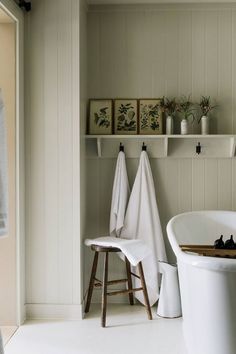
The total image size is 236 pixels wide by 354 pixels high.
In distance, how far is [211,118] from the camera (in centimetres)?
413

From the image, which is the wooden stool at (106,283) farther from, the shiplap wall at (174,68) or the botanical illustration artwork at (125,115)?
the botanical illustration artwork at (125,115)

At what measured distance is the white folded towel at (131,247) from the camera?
3535 millimetres

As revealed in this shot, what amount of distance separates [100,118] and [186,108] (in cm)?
76

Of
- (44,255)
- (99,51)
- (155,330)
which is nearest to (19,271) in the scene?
(44,255)

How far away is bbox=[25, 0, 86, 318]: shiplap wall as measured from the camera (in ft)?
12.0

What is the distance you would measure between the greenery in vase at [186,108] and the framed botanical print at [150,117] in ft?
0.63

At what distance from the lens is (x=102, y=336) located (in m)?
3.35

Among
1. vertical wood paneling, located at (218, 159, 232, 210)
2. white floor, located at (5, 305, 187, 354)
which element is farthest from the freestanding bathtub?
vertical wood paneling, located at (218, 159, 232, 210)

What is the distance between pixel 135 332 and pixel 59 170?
4.50 feet

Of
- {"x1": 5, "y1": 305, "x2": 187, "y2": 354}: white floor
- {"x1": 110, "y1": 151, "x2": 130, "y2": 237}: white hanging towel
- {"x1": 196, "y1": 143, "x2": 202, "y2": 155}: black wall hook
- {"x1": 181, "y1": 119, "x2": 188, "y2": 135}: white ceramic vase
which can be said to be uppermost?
{"x1": 181, "y1": 119, "x2": 188, "y2": 135}: white ceramic vase

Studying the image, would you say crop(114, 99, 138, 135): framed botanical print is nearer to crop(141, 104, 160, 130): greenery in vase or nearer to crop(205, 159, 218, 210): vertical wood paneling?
crop(141, 104, 160, 130): greenery in vase

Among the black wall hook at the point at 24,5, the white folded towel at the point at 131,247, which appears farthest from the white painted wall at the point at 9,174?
the white folded towel at the point at 131,247

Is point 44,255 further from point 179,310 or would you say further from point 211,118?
point 211,118

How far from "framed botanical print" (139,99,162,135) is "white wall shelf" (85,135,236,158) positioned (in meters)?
0.08
